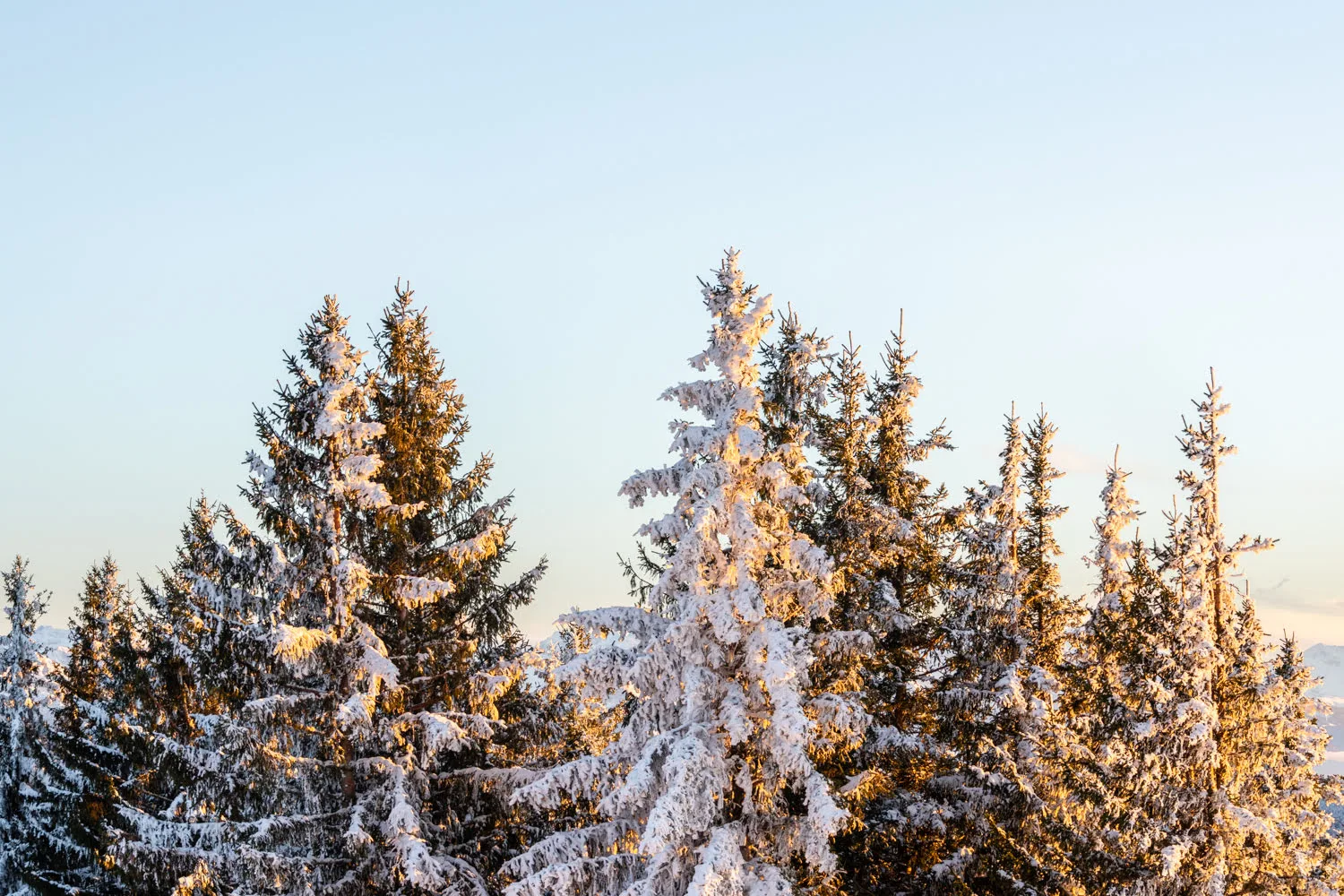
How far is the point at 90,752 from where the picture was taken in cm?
3469

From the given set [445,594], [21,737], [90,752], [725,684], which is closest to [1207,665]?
[725,684]

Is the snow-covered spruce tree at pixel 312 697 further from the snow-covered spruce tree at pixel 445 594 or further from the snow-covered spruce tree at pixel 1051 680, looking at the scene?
the snow-covered spruce tree at pixel 1051 680

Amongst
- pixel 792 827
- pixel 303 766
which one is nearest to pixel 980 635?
pixel 792 827

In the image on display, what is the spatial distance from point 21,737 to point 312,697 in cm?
2231

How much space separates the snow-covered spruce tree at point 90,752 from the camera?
32.1 m

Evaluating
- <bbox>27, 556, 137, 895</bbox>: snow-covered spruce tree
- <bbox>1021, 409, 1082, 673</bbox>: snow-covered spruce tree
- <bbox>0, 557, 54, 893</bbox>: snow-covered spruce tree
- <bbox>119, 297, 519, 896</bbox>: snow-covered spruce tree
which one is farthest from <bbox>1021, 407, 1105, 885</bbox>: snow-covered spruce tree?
<bbox>0, 557, 54, 893</bbox>: snow-covered spruce tree

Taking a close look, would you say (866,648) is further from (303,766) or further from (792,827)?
(303,766)

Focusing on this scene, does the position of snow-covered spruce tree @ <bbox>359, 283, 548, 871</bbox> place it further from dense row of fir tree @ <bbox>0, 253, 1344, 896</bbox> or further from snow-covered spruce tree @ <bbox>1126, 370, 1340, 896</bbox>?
snow-covered spruce tree @ <bbox>1126, 370, 1340, 896</bbox>

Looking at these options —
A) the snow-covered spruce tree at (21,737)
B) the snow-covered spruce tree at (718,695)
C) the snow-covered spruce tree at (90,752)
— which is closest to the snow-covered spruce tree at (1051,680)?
the snow-covered spruce tree at (718,695)

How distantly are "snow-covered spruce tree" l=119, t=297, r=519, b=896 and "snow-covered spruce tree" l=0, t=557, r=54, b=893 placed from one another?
18.2 meters

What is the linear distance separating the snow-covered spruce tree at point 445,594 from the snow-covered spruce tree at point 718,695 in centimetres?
359

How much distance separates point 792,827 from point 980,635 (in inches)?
374

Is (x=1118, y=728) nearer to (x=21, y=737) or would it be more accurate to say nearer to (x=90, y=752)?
(x=90, y=752)

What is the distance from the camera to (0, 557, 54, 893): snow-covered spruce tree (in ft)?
119
